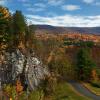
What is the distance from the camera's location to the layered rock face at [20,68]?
9238 centimetres

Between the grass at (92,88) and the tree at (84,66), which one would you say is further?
the tree at (84,66)

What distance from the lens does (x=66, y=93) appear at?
95.8 m

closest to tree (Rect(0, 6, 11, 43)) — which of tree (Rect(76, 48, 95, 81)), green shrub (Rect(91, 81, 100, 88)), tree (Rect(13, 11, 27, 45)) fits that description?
tree (Rect(13, 11, 27, 45))

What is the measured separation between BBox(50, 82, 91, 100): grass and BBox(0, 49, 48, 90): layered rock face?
710 centimetres

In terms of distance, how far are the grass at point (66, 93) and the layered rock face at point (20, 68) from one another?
710 cm

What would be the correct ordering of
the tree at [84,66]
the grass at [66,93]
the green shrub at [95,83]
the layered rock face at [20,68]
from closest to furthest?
the grass at [66,93]
the layered rock face at [20,68]
the green shrub at [95,83]
the tree at [84,66]

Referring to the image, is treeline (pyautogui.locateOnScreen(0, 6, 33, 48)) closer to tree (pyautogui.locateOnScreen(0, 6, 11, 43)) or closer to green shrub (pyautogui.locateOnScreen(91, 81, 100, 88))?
tree (pyautogui.locateOnScreen(0, 6, 11, 43))

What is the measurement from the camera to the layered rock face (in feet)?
303

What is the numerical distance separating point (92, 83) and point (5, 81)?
3863 centimetres

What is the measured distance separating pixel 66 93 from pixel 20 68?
16.3 m

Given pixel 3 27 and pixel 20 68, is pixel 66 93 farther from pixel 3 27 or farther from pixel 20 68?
pixel 3 27

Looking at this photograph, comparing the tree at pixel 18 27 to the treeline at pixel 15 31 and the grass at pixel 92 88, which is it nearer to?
the treeline at pixel 15 31

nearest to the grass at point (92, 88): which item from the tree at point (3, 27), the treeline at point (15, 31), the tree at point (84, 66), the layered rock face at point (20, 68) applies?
the tree at point (84, 66)

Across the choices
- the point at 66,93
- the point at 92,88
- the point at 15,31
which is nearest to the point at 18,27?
the point at 15,31
